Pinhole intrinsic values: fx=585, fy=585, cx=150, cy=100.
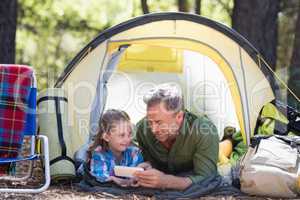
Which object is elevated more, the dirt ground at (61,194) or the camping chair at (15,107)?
the camping chair at (15,107)

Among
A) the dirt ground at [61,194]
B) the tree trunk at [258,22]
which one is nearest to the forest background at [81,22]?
the tree trunk at [258,22]

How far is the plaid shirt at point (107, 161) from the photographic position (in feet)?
12.7

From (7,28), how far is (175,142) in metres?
3.37

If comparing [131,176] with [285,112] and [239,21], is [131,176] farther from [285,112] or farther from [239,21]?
[239,21]

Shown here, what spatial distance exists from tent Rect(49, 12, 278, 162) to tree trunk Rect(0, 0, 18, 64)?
1.86 metres

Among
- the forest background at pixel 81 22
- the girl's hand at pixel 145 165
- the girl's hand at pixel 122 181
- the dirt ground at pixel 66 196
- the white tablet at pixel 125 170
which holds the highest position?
the forest background at pixel 81 22

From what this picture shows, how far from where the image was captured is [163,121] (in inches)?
145

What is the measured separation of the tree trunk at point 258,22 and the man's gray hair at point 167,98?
3125 millimetres

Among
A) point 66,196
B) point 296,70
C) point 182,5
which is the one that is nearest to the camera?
point 66,196

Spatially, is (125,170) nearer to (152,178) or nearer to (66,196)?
(152,178)

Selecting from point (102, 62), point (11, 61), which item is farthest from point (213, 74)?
point (11, 61)

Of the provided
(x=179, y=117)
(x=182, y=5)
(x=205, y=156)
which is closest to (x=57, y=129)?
(x=179, y=117)

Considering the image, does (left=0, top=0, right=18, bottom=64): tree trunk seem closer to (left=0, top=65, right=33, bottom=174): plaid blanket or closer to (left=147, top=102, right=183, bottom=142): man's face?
(left=0, top=65, right=33, bottom=174): plaid blanket

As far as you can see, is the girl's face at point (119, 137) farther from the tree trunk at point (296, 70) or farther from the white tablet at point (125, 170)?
the tree trunk at point (296, 70)
